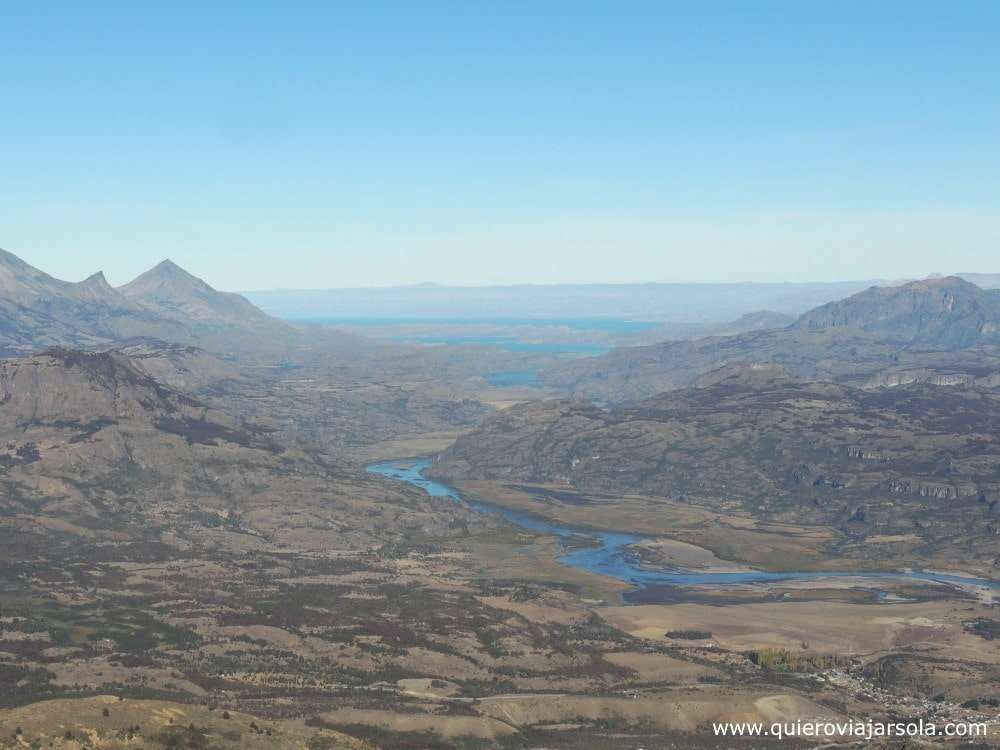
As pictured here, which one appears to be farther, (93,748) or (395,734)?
(395,734)

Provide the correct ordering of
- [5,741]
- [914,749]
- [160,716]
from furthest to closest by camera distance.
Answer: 1. [914,749]
2. [160,716]
3. [5,741]

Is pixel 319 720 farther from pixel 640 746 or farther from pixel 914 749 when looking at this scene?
pixel 914 749

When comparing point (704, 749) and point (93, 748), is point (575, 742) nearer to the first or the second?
point (704, 749)

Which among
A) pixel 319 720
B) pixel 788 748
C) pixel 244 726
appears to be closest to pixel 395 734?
pixel 319 720

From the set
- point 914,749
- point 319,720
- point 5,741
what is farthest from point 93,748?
point 914,749

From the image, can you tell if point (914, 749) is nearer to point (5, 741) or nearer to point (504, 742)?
point (504, 742)

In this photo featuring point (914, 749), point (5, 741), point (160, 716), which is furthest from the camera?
point (914, 749)

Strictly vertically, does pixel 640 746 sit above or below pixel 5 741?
below

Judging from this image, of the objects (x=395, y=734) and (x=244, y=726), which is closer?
(x=244, y=726)
